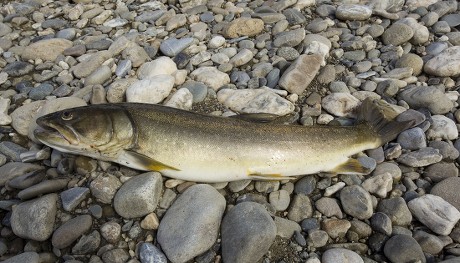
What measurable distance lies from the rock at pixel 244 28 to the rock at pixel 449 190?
12.4ft

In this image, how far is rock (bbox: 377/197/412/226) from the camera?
3.92 meters

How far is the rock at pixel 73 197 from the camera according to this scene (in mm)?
3982

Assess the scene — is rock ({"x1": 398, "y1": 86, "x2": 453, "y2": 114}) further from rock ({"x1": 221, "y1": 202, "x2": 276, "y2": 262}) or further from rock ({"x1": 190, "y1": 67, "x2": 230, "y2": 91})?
rock ({"x1": 221, "y1": 202, "x2": 276, "y2": 262})

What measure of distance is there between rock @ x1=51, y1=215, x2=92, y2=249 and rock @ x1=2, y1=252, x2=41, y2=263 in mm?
213

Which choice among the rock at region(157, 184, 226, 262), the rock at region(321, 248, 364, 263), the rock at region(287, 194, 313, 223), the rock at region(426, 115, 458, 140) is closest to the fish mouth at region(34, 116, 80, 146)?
the rock at region(157, 184, 226, 262)

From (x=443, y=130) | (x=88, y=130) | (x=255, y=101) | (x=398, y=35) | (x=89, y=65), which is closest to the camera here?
(x=88, y=130)

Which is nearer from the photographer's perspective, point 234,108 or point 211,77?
point 234,108

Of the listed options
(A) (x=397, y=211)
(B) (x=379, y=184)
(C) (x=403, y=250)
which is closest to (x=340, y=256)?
(C) (x=403, y=250)

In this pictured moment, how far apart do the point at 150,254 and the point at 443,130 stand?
3.81 metres

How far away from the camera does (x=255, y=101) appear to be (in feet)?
16.6

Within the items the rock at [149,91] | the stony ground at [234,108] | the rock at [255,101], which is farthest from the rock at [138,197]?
the rock at [255,101]

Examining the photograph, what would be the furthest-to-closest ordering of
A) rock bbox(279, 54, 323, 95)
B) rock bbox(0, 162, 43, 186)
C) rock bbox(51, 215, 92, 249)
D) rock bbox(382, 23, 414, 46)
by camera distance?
rock bbox(382, 23, 414, 46) → rock bbox(279, 54, 323, 95) → rock bbox(0, 162, 43, 186) → rock bbox(51, 215, 92, 249)

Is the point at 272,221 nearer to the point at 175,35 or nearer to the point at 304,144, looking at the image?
the point at 304,144

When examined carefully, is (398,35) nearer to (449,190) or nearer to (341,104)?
(341,104)
